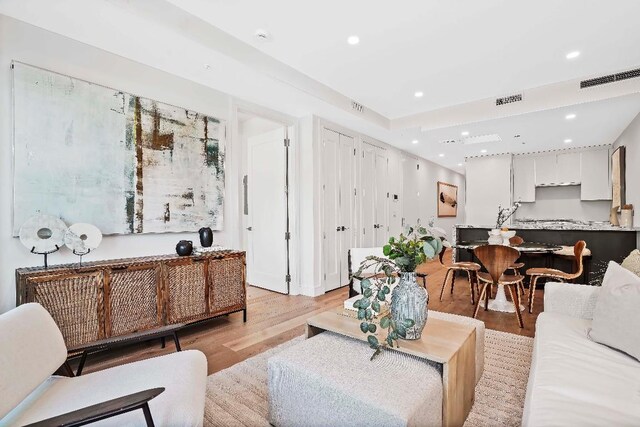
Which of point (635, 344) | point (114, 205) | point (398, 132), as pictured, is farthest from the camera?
point (398, 132)

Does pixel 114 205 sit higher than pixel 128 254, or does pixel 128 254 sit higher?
pixel 114 205

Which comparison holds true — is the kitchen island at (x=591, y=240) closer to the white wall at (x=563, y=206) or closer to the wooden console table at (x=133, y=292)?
the white wall at (x=563, y=206)

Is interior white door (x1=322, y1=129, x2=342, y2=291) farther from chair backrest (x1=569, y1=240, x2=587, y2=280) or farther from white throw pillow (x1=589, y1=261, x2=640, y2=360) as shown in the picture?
white throw pillow (x1=589, y1=261, x2=640, y2=360)

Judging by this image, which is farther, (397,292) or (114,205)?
(114,205)

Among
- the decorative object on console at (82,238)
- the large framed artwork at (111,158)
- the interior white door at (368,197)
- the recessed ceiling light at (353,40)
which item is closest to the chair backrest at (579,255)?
the interior white door at (368,197)

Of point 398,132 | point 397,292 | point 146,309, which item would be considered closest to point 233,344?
point 146,309

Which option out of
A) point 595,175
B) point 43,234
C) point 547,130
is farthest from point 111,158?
point 595,175

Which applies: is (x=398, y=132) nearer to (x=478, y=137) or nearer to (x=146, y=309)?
(x=478, y=137)

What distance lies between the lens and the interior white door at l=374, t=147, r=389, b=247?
5.83m

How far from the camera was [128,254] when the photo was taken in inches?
113

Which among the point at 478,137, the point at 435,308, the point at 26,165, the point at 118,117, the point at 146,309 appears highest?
the point at 478,137

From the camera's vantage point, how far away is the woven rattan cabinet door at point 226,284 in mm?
3100

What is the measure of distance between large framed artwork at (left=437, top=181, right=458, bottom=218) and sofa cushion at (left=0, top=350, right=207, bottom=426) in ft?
28.8

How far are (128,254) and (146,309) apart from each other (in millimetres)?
577
